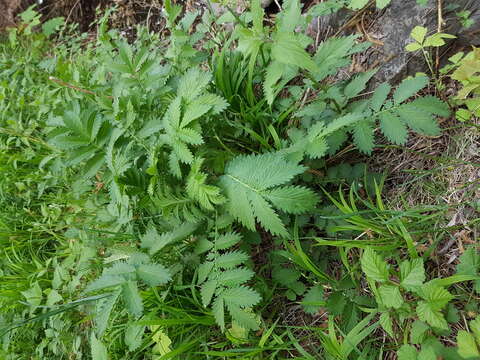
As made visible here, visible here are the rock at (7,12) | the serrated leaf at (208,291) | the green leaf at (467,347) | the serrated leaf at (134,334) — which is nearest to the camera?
the green leaf at (467,347)

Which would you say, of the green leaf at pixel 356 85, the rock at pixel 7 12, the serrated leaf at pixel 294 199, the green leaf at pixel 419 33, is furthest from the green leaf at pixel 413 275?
the rock at pixel 7 12

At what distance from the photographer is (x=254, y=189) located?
128 cm

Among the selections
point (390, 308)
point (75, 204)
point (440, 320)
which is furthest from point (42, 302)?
point (440, 320)

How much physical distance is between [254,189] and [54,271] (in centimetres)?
140

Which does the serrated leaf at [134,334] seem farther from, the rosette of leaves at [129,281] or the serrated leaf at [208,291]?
the serrated leaf at [208,291]

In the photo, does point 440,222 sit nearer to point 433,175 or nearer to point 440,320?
point 433,175

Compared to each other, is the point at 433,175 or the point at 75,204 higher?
the point at 75,204

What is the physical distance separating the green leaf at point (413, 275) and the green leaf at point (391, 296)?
32mm

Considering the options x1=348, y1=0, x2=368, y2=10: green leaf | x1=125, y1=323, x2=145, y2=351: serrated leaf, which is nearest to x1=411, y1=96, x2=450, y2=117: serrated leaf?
x1=348, y1=0, x2=368, y2=10: green leaf

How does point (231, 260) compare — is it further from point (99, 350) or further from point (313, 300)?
point (99, 350)

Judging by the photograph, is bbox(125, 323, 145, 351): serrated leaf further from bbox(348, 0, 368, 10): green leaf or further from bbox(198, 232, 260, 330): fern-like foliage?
bbox(348, 0, 368, 10): green leaf

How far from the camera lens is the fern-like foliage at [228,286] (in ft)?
4.37

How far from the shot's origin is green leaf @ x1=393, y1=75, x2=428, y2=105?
1340 mm

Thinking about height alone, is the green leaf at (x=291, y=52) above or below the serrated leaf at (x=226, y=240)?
above
